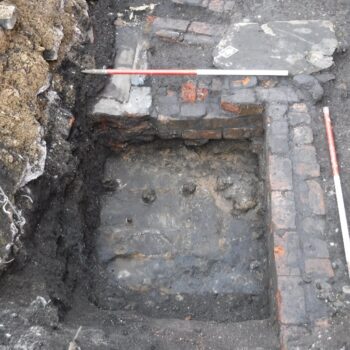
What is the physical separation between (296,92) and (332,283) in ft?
5.41

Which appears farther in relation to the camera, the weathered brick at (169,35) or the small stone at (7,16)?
the weathered brick at (169,35)

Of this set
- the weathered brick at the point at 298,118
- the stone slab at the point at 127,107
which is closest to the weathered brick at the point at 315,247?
the weathered brick at the point at 298,118

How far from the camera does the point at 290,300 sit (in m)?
3.18

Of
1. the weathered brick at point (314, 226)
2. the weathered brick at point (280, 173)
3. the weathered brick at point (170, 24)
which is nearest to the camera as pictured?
the weathered brick at point (314, 226)

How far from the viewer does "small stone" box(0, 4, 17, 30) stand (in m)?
3.58

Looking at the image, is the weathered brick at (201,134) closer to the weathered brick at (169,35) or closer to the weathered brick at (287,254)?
the weathered brick at (169,35)

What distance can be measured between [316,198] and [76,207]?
1768 millimetres

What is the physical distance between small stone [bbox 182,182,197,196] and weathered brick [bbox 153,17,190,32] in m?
1.44

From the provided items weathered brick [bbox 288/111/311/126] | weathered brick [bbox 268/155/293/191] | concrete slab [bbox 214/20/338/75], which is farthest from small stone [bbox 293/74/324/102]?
weathered brick [bbox 268/155/293/191]

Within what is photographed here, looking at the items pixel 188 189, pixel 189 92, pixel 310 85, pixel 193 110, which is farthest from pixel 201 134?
pixel 310 85

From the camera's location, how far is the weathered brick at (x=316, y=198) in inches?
140

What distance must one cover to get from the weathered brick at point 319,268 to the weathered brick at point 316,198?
0.37 meters

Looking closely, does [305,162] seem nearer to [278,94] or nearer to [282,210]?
[282,210]

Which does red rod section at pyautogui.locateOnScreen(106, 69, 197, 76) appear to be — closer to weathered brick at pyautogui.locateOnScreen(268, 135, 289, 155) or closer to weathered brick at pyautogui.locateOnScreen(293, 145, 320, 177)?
weathered brick at pyautogui.locateOnScreen(268, 135, 289, 155)
